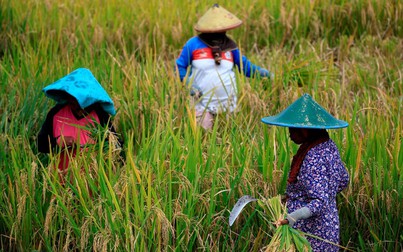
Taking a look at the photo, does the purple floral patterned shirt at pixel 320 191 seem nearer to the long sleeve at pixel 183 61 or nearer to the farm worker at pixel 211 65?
the farm worker at pixel 211 65

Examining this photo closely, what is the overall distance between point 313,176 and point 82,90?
4.53 feet

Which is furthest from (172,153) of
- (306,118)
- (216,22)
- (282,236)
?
(216,22)

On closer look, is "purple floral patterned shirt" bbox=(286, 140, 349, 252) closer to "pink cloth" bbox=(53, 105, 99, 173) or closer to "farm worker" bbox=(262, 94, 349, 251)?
"farm worker" bbox=(262, 94, 349, 251)

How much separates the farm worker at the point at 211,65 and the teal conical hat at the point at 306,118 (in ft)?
5.06

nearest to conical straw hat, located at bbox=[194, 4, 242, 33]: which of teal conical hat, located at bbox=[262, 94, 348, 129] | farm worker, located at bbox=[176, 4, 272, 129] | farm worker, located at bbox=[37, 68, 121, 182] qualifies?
farm worker, located at bbox=[176, 4, 272, 129]

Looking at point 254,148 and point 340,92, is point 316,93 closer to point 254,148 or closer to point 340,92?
point 340,92

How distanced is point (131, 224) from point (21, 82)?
7.17 ft

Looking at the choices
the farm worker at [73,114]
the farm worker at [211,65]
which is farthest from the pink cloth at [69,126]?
→ the farm worker at [211,65]

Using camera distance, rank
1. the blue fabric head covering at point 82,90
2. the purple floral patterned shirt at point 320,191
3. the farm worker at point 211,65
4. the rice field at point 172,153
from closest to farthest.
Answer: the purple floral patterned shirt at point 320,191 < the rice field at point 172,153 < the blue fabric head covering at point 82,90 < the farm worker at point 211,65

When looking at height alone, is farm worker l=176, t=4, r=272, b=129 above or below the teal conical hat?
below

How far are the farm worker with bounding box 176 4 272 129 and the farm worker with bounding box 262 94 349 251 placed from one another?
5.22 ft

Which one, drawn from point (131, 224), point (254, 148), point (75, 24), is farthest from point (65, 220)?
point (75, 24)

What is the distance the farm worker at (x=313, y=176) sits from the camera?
9.78 feet

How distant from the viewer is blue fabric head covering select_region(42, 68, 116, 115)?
12.5 ft
